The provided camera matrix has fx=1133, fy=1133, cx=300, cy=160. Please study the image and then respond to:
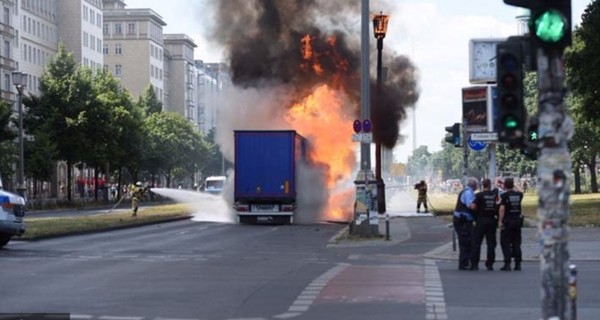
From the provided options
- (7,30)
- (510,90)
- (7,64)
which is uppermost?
(7,30)

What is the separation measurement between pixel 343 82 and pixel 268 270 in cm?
2863

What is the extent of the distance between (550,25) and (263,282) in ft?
32.0

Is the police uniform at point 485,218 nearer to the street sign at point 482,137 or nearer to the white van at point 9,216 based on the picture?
the street sign at point 482,137

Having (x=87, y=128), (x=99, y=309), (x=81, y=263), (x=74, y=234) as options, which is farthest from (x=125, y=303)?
(x=87, y=128)

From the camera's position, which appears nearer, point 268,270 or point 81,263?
point 268,270

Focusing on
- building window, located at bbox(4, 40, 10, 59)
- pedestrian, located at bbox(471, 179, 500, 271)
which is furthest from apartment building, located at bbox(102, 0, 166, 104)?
pedestrian, located at bbox(471, 179, 500, 271)

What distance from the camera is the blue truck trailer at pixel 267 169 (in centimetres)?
4253

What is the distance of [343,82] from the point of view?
160 ft

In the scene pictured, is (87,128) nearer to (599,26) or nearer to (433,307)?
(599,26)

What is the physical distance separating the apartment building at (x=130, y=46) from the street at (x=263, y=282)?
419 ft

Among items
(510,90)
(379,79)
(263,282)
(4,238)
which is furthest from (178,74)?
(510,90)

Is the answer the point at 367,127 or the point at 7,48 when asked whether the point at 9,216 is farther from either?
the point at 7,48

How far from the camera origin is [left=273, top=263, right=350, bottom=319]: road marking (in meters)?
13.9

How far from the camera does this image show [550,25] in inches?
364
